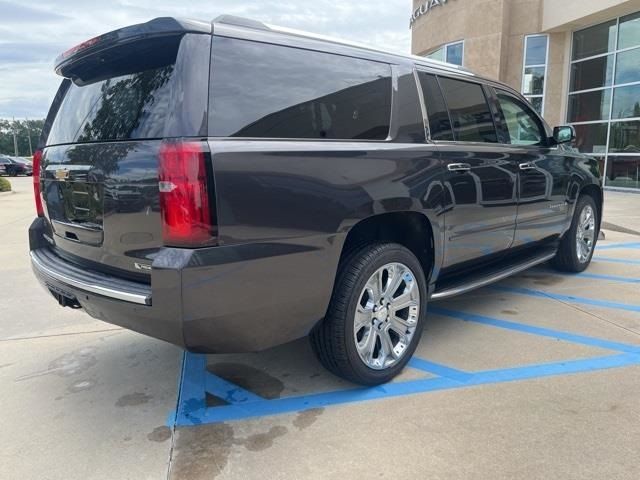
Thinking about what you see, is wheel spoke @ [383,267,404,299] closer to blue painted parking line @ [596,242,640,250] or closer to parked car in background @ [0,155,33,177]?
blue painted parking line @ [596,242,640,250]

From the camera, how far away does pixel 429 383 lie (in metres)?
3.10

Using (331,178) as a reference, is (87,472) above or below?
below

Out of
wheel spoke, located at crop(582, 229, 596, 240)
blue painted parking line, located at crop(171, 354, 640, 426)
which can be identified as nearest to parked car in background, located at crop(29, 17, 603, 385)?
blue painted parking line, located at crop(171, 354, 640, 426)

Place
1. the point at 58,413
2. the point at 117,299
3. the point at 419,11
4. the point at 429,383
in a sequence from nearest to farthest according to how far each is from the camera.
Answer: the point at 117,299, the point at 58,413, the point at 429,383, the point at 419,11

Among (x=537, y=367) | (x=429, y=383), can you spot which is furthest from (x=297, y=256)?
(x=537, y=367)

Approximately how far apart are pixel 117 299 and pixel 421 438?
1.61 meters

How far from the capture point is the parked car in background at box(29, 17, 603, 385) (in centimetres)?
222

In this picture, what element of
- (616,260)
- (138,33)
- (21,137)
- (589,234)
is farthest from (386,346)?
(21,137)

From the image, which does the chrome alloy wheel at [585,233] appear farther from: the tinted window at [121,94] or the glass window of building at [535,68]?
the glass window of building at [535,68]

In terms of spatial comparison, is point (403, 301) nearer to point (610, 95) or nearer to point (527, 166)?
point (527, 166)

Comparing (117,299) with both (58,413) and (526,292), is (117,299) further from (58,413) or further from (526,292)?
(526,292)

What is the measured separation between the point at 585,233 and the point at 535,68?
1436cm

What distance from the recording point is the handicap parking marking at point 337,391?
2816 mm

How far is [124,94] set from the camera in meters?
2.61
